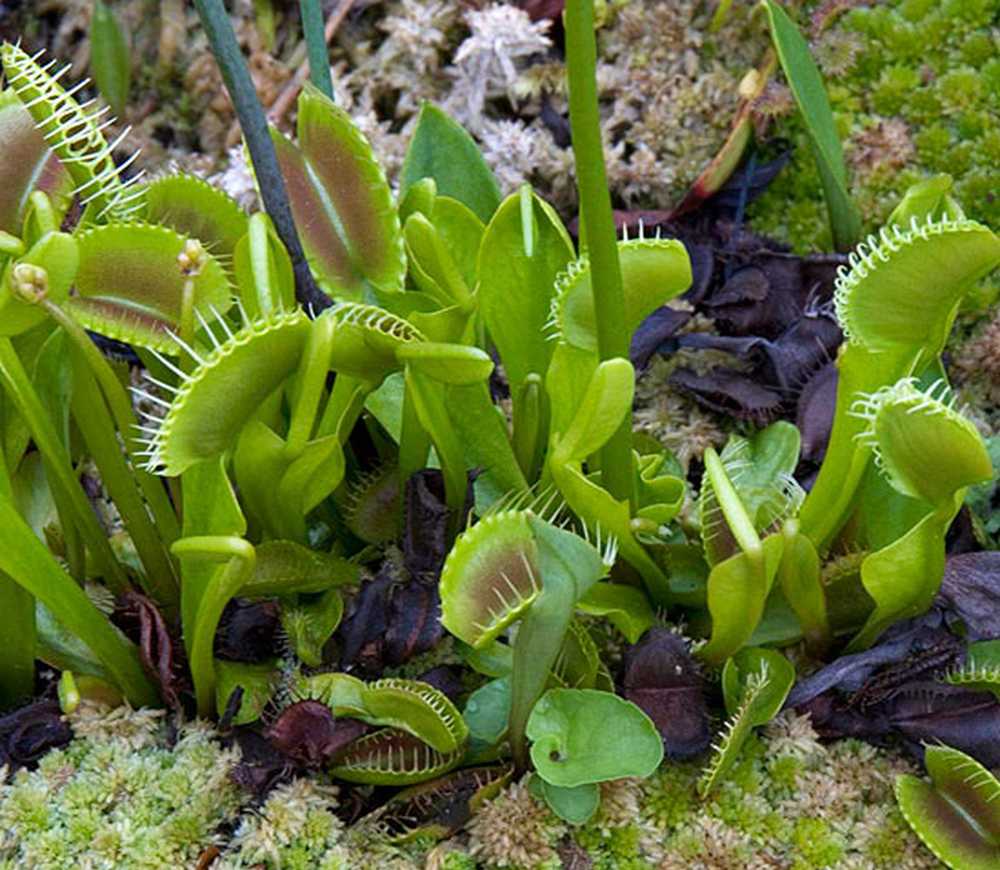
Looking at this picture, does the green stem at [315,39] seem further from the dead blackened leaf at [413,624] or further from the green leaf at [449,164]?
the dead blackened leaf at [413,624]

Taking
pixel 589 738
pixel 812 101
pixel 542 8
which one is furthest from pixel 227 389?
pixel 542 8

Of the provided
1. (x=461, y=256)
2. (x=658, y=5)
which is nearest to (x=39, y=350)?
(x=461, y=256)

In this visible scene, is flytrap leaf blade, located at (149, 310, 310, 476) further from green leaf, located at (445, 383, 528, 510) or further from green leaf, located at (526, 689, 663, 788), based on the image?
green leaf, located at (526, 689, 663, 788)

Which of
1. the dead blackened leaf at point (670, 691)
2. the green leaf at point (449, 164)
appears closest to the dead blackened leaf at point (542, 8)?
the green leaf at point (449, 164)

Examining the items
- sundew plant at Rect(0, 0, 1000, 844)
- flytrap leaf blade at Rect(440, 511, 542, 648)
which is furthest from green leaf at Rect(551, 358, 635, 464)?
flytrap leaf blade at Rect(440, 511, 542, 648)

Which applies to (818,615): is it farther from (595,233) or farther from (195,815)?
(195,815)

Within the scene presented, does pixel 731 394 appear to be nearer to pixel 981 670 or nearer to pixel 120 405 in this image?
pixel 981 670

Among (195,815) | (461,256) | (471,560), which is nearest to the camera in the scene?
(471,560)
